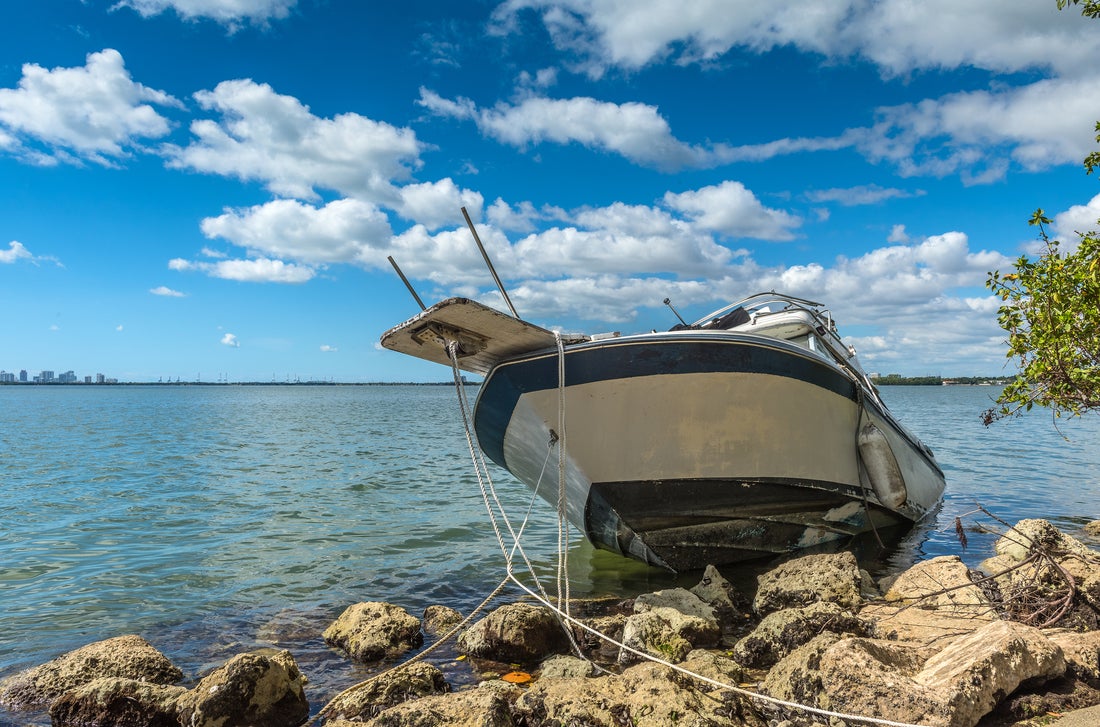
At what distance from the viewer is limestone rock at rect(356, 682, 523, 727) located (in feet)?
12.6

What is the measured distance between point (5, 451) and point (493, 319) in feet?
82.4

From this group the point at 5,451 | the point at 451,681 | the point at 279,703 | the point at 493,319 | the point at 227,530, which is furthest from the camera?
the point at 5,451

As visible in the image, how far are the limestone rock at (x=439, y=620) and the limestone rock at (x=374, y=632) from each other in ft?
0.76

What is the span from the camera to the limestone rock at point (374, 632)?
5.69m

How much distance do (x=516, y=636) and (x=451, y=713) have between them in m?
1.66

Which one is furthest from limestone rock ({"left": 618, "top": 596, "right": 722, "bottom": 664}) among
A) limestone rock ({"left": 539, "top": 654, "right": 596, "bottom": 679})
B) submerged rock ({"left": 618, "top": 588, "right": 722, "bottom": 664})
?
limestone rock ({"left": 539, "top": 654, "right": 596, "bottom": 679})

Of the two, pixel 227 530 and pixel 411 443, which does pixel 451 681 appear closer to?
pixel 227 530

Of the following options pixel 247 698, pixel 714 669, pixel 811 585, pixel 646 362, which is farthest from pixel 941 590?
pixel 247 698

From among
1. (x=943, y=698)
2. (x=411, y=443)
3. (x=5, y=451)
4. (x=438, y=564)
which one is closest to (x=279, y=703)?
(x=943, y=698)

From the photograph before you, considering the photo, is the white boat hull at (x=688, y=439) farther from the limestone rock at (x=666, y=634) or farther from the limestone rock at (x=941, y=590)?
the limestone rock at (x=666, y=634)

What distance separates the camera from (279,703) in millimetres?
4566

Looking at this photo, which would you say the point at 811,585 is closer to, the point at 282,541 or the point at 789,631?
the point at 789,631

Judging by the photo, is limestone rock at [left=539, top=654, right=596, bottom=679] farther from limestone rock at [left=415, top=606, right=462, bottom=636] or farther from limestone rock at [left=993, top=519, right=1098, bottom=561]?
limestone rock at [left=993, top=519, right=1098, bottom=561]

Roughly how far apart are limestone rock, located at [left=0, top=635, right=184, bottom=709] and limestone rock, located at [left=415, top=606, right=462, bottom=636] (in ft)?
6.77
